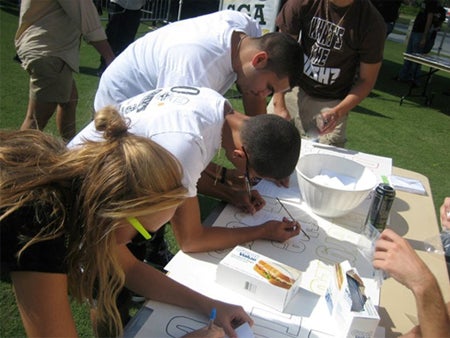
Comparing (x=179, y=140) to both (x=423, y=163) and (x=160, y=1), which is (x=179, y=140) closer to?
(x=423, y=163)

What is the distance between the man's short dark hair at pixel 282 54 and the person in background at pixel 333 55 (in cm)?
62

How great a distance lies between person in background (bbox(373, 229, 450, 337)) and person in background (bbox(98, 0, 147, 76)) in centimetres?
472

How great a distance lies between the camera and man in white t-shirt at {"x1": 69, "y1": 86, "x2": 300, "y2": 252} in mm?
1324

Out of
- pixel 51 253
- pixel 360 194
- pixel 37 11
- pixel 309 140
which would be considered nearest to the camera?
pixel 51 253

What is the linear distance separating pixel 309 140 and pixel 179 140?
1.47 m

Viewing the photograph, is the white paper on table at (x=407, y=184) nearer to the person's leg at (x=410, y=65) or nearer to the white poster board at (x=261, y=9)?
the white poster board at (x=261, y=9)

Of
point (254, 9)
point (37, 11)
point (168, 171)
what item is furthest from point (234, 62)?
point (254, 9)

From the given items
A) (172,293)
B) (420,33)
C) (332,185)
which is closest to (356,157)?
(332,185)

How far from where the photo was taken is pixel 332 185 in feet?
5.73

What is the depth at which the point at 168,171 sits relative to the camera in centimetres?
104

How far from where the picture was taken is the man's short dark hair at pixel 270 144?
1.43m

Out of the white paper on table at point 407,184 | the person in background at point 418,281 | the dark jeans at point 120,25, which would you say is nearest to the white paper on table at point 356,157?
the white paper on table at point 407,184

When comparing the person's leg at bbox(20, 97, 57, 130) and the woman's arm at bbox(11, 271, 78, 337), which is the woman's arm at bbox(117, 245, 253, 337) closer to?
the woman's arm at bbox(11, 271, 78, 337)

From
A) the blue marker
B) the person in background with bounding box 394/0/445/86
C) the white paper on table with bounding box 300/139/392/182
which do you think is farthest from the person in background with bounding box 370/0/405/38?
the blue marker
